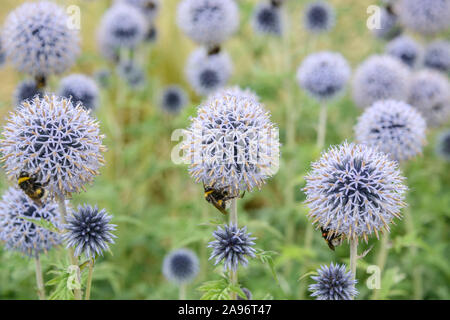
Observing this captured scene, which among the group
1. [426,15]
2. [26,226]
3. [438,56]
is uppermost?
[426,15]

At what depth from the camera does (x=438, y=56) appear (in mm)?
4230

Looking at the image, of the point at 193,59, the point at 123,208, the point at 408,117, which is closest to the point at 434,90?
the point at 408,117

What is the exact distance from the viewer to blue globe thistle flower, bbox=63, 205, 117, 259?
190cm

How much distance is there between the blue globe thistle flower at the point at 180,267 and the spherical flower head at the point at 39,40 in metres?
1.49

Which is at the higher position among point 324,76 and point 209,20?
point 209,20

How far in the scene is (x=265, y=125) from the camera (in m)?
1.95

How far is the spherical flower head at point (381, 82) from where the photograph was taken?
3.43 m

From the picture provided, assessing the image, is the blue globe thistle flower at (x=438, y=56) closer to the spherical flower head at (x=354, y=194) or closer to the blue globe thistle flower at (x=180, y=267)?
the spherical flower head at (x=354, y=194)

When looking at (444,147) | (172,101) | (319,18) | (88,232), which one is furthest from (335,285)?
(319,18)

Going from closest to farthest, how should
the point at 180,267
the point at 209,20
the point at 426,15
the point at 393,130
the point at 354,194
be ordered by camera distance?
the point at 354,194, the point at 393,130, the point at 180,267, the point at 209,20, the point at 426,15

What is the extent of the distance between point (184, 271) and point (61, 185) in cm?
130

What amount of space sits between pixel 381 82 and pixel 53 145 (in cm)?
252

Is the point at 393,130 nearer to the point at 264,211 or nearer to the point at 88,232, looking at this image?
the point at 88,232

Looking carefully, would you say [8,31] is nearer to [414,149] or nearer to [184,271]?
[184,271]
